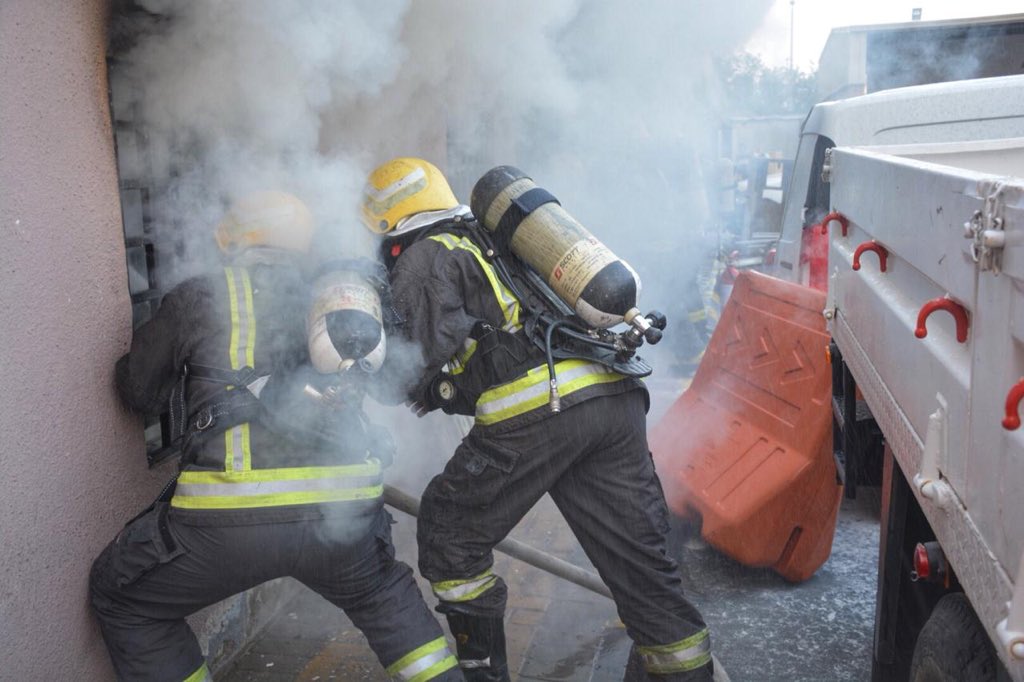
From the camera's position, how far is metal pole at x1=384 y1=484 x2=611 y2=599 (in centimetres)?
325

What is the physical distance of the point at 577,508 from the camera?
3.01m

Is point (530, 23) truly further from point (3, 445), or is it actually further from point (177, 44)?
point (3, 445)

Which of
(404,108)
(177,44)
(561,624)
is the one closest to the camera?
(177,44)

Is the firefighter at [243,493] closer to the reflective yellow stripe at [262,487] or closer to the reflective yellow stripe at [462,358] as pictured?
the reflective yellow stripe at [262,487]

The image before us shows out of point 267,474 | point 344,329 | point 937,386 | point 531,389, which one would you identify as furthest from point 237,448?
point 937,386

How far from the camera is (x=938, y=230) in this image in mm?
1816

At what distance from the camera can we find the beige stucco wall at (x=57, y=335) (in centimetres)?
231

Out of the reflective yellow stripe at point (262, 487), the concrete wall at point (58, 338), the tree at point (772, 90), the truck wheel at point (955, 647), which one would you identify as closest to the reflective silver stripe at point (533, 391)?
the reflective yellow stripe at point (262, 487)

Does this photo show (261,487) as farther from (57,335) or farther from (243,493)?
(57,335)

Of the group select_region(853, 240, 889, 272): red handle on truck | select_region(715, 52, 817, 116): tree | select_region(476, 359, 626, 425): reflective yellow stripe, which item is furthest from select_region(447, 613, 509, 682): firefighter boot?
select_region(715, 52, 817, 116): tree

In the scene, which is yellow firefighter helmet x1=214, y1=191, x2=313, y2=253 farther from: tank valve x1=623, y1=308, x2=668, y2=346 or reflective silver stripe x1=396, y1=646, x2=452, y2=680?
reflective silver stripe x1=396, y1=646, x2=452, y2=680

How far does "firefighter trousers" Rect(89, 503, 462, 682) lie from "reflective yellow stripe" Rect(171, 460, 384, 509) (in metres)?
0.06

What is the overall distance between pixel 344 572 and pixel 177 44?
173 cm

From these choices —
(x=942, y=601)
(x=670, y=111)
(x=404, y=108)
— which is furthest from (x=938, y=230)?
(x=670, y=111)
